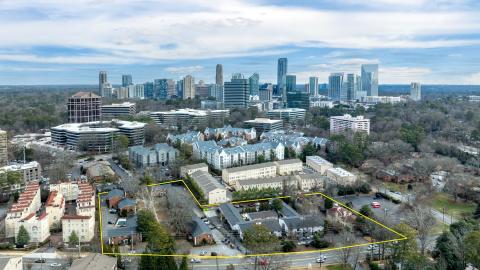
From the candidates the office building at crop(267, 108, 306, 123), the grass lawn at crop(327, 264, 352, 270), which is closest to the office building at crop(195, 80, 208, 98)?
the office building at crop(267, 108, 306, 123)

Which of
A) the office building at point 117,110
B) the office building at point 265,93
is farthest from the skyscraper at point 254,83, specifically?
the office building at point 117,110

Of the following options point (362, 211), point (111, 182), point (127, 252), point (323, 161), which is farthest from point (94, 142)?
point (362, 211)

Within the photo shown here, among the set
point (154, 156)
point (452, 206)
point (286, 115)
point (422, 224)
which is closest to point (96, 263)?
point (422, 224)

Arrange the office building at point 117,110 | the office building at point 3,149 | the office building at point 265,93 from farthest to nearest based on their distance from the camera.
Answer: the office building at point 265,93
the office building at point 117,110
the office building at point 3,149

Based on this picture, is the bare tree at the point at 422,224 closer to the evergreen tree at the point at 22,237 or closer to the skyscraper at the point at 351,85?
the evergreen tree at the point at 22,237

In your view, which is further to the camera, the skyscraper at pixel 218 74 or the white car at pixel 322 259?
the skyscraper at pixel 218 74

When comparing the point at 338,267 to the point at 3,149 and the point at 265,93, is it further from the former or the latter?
the point at 265,93

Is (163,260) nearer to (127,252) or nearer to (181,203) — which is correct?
(127,252)
